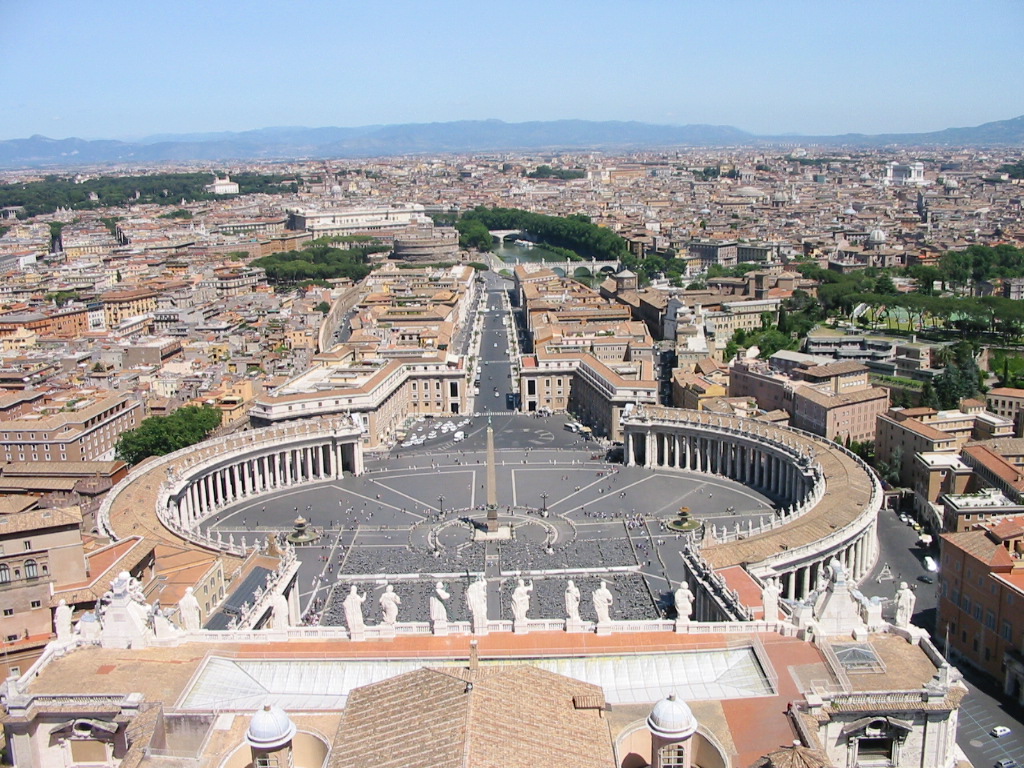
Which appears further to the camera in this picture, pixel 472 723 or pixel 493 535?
pixel 493 535

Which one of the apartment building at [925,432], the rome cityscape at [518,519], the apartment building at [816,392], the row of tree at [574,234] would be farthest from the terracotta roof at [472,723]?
the row of tree at [574,234]

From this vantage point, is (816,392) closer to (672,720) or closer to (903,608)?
(903,608)

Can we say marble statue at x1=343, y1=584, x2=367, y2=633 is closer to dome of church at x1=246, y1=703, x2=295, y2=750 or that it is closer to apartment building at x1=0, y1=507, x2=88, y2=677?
dome of church at x1=246, y1=703, x2=295, y2=750

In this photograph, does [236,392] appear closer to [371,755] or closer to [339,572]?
[339,572]

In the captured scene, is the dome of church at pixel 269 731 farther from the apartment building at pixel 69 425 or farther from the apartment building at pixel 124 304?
the apartment building at pixel 124 304

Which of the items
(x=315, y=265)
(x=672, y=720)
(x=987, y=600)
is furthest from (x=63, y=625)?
(x=315, y=265)

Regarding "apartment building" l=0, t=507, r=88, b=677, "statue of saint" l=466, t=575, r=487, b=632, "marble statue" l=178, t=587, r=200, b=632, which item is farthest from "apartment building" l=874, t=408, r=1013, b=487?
Result: "apartment building" l=0, t=507, r=88, b=677
